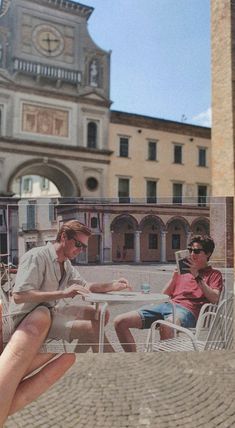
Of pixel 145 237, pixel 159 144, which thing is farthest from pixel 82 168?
pixel 145 237

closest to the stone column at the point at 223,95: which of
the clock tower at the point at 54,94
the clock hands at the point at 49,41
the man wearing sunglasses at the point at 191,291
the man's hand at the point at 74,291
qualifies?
the man wearing sunglasses at the point at 191,291

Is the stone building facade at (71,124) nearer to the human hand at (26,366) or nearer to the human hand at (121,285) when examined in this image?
the human hand at (121,285)

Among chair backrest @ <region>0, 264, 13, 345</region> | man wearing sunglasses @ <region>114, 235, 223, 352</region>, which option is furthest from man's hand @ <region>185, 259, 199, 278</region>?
chair backrest @ <region>0, 264, 13, 345</region>

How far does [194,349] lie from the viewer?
4055 mm

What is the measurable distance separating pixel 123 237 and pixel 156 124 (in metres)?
16.6

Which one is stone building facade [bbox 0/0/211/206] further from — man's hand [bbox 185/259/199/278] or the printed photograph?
man's hand [bbox 185/259/199/278]

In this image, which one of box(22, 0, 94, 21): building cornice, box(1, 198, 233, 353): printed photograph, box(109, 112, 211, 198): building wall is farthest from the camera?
box(109, 112, 211, 198): building wall

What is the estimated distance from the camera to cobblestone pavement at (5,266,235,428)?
383cm

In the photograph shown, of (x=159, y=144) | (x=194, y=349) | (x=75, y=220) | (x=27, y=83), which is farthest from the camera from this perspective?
(x=159, y=144)

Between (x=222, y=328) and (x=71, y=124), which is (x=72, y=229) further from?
(x=71, y=124)

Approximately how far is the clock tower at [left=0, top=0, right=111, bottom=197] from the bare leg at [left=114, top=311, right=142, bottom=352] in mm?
14515

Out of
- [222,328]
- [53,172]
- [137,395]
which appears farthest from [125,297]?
[53,172]

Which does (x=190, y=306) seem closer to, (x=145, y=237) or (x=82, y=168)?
(x=145, y=237)

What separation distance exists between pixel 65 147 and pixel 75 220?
15.1 metres
